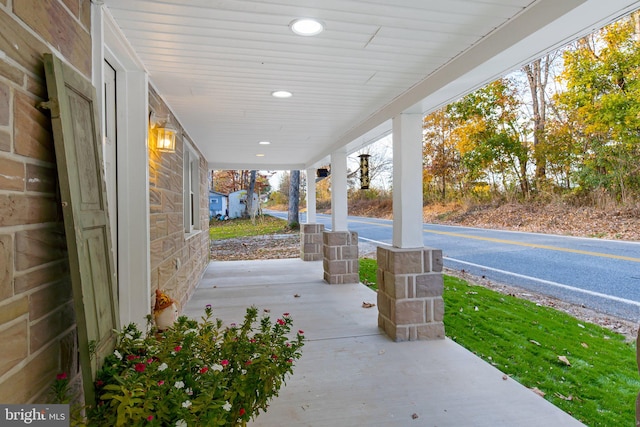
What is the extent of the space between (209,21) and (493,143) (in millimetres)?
13329

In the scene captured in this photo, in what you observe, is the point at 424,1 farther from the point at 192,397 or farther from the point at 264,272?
the point at 264,272

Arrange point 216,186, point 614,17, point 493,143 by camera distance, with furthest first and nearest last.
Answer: point 216,186
point 493,143
point 614,17

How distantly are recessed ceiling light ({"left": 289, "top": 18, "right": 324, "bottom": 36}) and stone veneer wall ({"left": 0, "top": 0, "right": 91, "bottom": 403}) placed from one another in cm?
113

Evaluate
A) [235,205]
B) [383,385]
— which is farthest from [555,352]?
[235,205]

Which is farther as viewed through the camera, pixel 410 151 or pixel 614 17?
pixel 410 151

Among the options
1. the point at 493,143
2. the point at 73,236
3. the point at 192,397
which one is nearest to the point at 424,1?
the point at 73,236

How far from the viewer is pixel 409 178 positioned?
134 inches

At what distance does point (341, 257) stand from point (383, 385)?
3.30 metres

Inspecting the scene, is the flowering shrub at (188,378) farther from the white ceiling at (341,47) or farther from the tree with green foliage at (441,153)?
the tree with green foliage at (441,153)

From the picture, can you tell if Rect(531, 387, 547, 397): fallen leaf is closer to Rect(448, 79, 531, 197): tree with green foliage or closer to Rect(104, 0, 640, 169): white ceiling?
Rect(104, 0, 640, 169): white ceiling

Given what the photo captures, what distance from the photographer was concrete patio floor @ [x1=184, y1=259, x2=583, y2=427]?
211 cm

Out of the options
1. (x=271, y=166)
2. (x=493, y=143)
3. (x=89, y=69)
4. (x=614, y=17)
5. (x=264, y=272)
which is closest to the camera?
(x=89, y=69)

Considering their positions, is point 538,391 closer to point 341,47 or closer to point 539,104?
point 341,47

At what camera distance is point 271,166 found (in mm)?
8820
